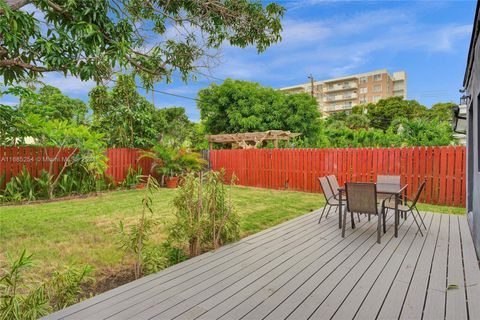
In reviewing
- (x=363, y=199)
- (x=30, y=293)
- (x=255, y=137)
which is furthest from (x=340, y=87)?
(x=30, y=293)

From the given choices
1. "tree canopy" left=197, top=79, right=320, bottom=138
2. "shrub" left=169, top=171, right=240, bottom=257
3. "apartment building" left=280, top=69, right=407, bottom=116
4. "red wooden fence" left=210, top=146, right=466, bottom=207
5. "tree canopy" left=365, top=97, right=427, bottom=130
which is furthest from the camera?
"apartment building" left=280, top=69, right=407, bottom=116

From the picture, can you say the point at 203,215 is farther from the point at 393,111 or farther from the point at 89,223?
the point at 393,111

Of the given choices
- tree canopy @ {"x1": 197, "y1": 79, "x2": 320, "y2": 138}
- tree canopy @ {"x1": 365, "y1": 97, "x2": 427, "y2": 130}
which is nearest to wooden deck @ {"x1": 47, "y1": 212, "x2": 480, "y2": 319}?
tree canopy @ {"x1": 197, "y1": 79, "x2": 320, "y2": 138}

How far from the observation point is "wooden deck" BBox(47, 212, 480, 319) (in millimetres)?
2172

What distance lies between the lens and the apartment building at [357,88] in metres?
54.6

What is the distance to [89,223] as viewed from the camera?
17.9 ft

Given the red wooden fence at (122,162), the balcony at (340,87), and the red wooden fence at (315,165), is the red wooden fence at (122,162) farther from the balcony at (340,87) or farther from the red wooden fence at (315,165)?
the balcony at (340,87)

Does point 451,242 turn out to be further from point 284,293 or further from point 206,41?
point 206,41

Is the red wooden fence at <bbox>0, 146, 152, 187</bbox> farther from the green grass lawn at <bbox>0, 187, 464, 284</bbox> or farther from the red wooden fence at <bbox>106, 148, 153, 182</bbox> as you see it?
the green grass lawn at <bbox>0, 187, 464, 284</bbox>

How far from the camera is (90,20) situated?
105 inches

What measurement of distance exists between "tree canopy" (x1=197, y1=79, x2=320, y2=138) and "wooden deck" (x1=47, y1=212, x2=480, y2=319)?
1731cm

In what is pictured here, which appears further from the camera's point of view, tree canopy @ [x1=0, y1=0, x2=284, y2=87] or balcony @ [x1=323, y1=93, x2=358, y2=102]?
balcony @ [x1=323, y1=93, x2=358, y2=102]

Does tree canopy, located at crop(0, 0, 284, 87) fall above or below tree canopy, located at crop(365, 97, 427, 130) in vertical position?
below

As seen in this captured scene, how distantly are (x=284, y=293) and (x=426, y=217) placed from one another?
4.50 m
